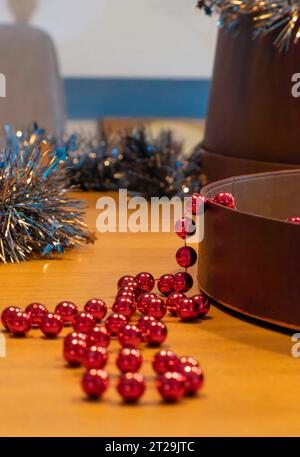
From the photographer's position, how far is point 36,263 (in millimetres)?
694

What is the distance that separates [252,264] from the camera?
505mm

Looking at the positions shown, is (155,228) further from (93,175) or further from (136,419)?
(136,419)

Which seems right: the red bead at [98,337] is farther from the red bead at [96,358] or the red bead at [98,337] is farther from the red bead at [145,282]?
the red bead at [145,282]

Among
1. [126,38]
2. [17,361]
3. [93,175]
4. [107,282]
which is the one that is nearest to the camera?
[17,361]

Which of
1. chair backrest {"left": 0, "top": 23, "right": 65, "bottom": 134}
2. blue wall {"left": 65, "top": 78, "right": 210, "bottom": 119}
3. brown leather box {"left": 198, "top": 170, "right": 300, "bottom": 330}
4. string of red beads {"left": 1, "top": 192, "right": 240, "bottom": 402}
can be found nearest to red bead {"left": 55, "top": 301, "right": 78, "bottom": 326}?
string of red beads {"left": 1, "top": 192, "right": 240, "bottom": 402}

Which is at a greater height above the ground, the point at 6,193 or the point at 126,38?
the point at 126,38

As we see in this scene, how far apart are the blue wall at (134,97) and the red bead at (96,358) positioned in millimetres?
1572

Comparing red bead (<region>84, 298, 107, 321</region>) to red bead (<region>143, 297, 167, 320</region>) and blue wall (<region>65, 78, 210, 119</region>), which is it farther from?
blue wall (<region>65, 78, 210, 119</region>)

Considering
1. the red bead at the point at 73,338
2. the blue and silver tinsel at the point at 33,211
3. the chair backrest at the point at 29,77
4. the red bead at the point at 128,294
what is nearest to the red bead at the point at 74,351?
the red bead at the point at 73,338

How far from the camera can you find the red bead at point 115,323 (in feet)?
1.63

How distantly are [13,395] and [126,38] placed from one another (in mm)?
1584

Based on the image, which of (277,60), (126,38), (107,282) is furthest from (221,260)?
(126,38)

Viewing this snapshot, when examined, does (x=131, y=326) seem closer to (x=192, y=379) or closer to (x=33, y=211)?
(x=192, y=379)

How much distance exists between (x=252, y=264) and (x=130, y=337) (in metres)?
0.09
